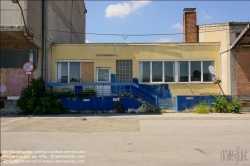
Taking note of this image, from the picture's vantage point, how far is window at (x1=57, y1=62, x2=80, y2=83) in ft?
56.2

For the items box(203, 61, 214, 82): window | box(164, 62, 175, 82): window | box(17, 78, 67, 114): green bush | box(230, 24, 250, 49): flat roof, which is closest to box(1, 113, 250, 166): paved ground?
box(17, 78, 67, 114): green bush

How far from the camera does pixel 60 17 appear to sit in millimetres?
20094

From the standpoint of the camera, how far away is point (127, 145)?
264 inches

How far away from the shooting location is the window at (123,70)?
1714cm

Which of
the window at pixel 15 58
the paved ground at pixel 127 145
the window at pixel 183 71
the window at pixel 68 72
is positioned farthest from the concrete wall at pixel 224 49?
the window at pixel 15 58

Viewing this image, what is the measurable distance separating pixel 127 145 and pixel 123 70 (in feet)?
35.6

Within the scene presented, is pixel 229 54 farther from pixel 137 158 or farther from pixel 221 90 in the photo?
pixel 137 158

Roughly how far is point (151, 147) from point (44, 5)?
45.5 ft

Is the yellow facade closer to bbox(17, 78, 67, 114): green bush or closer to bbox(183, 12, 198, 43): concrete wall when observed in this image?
bbox(17, 78, 67, 114): green bush

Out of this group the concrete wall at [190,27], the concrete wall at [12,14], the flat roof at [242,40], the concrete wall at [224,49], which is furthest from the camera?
the concrete wall at [190,27]

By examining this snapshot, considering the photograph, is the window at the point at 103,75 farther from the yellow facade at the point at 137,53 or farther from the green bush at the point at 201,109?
the green bush at the point at 201,109

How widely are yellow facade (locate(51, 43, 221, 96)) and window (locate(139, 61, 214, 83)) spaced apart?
1.08 ft

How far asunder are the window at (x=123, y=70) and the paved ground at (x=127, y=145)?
309 inches

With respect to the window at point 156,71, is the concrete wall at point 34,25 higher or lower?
higher
